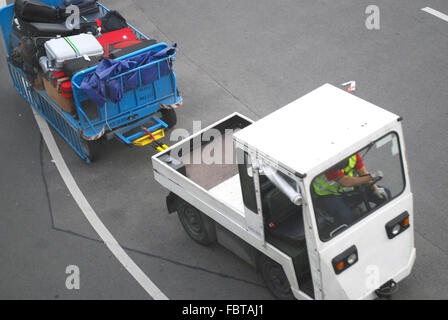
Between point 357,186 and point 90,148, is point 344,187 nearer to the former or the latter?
point 357,186

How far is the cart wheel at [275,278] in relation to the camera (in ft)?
22.0

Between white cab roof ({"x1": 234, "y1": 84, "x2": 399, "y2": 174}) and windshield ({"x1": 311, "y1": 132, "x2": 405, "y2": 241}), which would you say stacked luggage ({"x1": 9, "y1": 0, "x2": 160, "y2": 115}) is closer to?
white cab roof ({"x1": 234, "y1": 84, "x2": 399, "y2": 174})

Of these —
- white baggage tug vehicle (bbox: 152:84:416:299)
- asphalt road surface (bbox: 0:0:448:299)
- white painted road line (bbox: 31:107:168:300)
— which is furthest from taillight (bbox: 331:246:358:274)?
white painted road line (bbox: 31:107:168:300)

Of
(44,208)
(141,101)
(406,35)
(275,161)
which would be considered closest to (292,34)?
(406,35)

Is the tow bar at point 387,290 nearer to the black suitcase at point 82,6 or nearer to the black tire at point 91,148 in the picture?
the black tire at point 91,148

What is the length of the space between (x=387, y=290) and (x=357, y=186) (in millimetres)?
1187

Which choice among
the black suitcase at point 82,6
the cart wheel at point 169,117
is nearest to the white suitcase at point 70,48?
the black suitcase at point 82,6

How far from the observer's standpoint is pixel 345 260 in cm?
589

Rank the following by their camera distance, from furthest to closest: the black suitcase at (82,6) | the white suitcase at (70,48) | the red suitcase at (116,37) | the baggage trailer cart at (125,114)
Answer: the black suitcase at (82,6)
the red suitcase at (116,37)
the white suitcase at (70,48)
the baggage trailer cart at (125,114)

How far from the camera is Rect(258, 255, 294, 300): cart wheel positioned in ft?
22.0

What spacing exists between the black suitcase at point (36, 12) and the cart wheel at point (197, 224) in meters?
4.65

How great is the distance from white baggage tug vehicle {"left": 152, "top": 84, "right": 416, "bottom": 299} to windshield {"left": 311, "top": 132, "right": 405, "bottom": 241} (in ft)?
0.04

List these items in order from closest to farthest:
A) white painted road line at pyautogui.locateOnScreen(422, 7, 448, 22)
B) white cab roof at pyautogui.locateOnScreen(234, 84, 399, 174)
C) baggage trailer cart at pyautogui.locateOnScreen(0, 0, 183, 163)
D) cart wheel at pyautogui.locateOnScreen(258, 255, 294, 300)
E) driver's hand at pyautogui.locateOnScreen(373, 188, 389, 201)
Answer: white cab roof at pyautogui.locateOnScreen(234, 84, 399, 174) < driver's hand at pyautogui.locateOnScreen(373, 188, 389, 201) < cart wheel at pyautogui.locateOnScreen(258, 255, 294, 300) < baggage trailer cart at pyautogui.locateOnScreen(0, 0, 183, 163) < white painted road line at pyautogui.locateOnScreen(422, 7, 448, 22)

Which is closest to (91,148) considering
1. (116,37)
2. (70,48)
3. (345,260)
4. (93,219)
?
(93,219)
